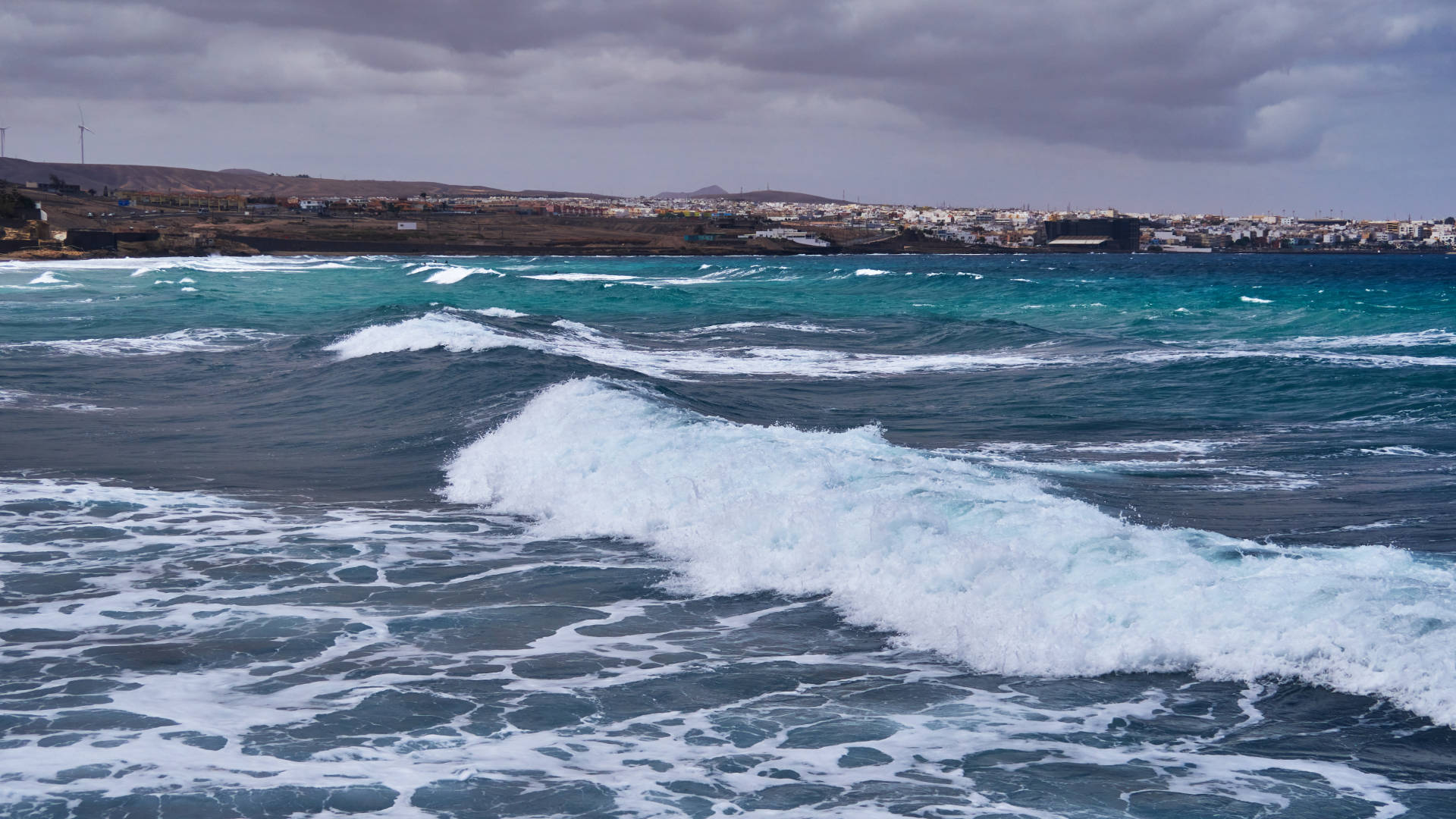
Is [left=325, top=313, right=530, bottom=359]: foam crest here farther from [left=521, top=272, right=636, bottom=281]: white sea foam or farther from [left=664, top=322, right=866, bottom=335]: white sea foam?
[left=521, top=272, right=636, bottom=281]: white sea foam

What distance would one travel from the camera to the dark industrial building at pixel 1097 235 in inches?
6339

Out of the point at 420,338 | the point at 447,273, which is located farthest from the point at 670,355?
the point at 447,273

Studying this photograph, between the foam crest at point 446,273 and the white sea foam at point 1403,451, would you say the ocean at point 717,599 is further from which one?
the foam crest at point 446,273

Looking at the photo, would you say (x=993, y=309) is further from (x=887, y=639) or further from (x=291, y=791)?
(x=291, y=791)

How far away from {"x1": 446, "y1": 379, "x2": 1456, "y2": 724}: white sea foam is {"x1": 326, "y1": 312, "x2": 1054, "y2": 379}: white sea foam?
10.8m

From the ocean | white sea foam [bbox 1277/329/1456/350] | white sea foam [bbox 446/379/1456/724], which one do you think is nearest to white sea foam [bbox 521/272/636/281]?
white sea foam [bbox 1277/329/1456/350]

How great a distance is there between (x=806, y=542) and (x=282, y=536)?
447 cm

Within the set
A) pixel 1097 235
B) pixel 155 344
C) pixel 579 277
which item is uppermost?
pixel 1097 235

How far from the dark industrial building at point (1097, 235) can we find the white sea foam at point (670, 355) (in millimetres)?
138411

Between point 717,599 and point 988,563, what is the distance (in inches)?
77.7

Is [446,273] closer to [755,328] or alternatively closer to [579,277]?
[579,277]

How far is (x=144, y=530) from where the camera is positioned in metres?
10.8

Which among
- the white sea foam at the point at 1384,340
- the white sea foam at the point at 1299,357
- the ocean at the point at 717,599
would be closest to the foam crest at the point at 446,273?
the white sea foam at the point at 1384,340

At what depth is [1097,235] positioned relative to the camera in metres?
165
